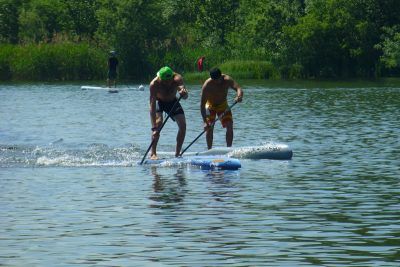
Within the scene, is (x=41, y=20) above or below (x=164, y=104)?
above

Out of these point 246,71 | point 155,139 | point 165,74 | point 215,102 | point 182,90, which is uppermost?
point 165,74

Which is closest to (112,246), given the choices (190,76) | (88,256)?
(88,256)

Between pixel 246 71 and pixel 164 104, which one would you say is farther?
pixel 246 71

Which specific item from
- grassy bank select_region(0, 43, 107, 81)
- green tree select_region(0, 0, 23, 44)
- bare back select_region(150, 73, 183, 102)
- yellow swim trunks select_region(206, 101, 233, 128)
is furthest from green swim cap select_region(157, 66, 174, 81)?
green tree select_region(0, 0, 23, 44)

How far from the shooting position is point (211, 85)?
23531mm

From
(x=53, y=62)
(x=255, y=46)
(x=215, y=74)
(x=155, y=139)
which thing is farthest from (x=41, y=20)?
(x=155, y=139)

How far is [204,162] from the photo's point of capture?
69.6 ft

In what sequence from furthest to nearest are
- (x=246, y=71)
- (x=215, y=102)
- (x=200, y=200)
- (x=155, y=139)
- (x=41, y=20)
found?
(x=41, y=20) → (x=246, y=71) → (x=215, y=102) → (x=155, y=139) → (x=200, y=200)

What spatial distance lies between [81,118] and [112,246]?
2556 cm

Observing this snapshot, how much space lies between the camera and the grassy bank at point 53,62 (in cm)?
7344

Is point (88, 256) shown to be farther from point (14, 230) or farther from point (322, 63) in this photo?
point (322, 63)

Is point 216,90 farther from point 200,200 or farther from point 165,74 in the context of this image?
point 200,200

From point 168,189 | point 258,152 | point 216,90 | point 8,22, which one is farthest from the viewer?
point 8,22

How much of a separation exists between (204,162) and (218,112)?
280cm
